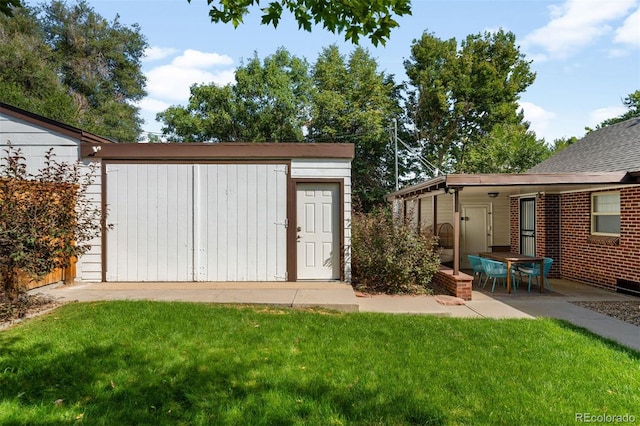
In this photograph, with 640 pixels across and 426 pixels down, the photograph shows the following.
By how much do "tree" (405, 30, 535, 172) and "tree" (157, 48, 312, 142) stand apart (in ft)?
25.7

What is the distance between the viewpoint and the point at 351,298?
5750 mm

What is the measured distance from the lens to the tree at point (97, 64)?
24250 mm

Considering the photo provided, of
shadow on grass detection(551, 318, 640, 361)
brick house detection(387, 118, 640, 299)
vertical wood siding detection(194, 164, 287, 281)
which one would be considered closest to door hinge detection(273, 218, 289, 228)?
vertical wood siding detection(194, 164, 287, 281)

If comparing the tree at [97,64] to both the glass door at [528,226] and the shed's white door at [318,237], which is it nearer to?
the shed's white door at [318,237]

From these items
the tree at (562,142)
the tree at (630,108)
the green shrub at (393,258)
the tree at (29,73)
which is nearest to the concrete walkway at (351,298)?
the green shrub at (393,258)

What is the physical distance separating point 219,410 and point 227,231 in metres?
4.64

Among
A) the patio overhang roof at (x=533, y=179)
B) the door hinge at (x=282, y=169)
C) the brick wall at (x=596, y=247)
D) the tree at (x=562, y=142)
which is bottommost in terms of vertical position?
the brick wall at (x=596, y=247)

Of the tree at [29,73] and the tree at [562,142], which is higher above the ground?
the tree at [29,73]

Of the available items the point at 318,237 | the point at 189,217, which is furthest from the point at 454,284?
the point at 189,217

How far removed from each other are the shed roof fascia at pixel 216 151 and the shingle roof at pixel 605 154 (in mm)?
5500

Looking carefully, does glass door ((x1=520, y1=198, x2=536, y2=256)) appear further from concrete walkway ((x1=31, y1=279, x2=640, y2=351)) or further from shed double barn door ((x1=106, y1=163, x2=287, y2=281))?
shed double barn door ((x1=106, y1=163, x2=287, y2=281))

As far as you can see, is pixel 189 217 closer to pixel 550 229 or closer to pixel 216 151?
pixel 216 151

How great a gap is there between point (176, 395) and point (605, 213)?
347 inches

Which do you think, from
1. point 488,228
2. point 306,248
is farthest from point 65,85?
point 488,228
